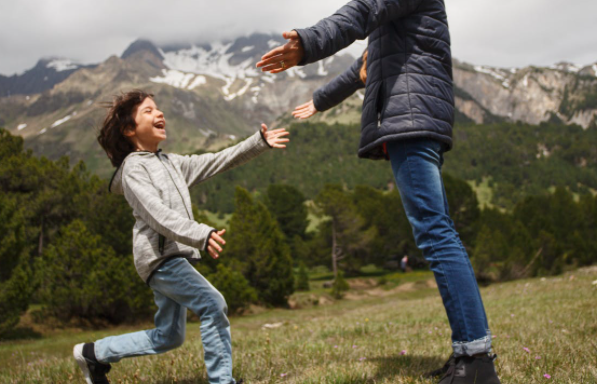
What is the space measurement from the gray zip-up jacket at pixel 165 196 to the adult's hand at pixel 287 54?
1055 millimetres

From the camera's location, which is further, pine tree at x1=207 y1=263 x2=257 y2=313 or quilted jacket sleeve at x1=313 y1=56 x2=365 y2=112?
pine tree at x1=207 y1=263 x2=257 y2=313

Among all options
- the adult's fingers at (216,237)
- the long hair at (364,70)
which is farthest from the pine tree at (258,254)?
the adult's fingers at (216,237)

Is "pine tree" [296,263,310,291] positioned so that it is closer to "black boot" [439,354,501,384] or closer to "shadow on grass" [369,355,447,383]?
"shadow on grass" [369,355,447,383]

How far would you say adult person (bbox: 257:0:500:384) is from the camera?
8.64ft

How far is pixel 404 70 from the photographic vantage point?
118 inches

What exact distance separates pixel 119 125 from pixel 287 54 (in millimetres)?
1700

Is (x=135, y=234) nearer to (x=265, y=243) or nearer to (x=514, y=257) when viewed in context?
(x=265, y=243)

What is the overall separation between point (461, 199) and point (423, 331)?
59455 millimetres

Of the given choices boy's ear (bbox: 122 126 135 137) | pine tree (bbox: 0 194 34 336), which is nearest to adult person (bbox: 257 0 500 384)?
boy's ear (bbox: 122 126 135 137)

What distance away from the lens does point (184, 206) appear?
10.7 feet

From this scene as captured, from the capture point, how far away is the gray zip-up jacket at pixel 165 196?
285 centimetres

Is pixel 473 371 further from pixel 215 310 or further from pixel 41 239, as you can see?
pixel 41 239

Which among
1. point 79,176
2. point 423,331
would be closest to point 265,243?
point 79,176

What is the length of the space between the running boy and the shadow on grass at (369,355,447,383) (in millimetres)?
1147
